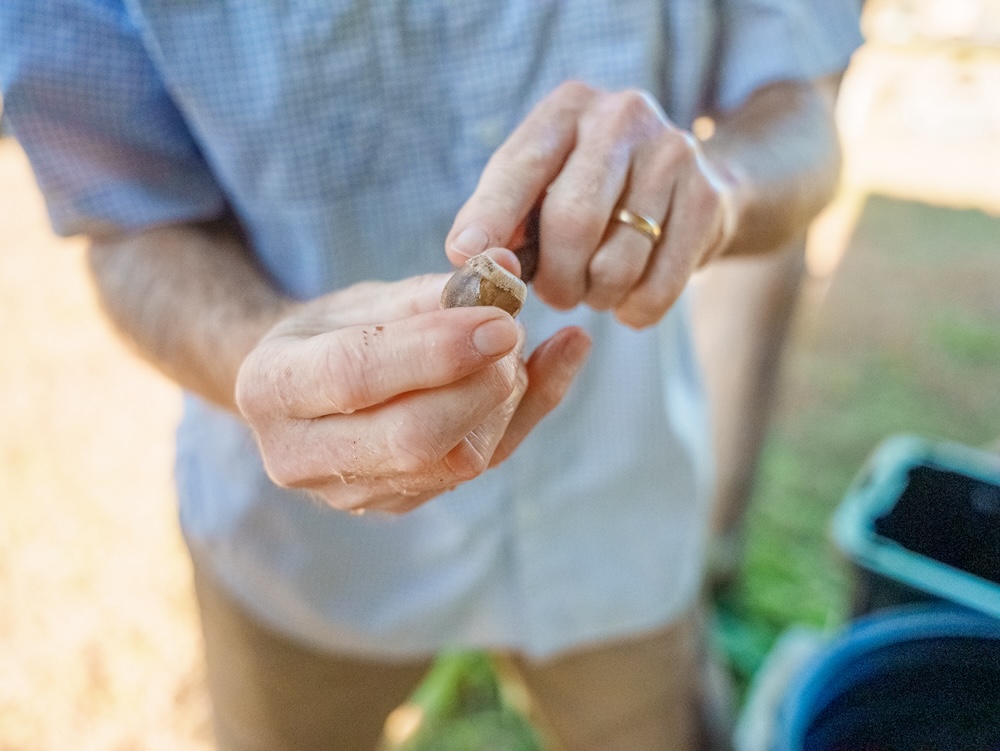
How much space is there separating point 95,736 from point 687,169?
1.68 metres

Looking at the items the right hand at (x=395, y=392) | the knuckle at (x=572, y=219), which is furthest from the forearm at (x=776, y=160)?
the right hand at (x=395, y=392)

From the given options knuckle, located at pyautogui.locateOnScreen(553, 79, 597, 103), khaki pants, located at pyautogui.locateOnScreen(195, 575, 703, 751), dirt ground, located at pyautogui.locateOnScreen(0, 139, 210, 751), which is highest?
knuckle, located at pyautogui.locateOnScreen(553, 79, 597, 103)

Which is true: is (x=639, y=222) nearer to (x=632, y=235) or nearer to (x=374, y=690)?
(x=632, y=235)

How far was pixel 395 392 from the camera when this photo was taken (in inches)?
18.4

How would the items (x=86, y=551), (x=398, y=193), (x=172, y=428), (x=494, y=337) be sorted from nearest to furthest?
(x=494, y=337), (x=398, y=193), (x=86, y=551), (x=172, y=428)

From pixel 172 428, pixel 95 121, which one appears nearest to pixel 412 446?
pixel 95 121

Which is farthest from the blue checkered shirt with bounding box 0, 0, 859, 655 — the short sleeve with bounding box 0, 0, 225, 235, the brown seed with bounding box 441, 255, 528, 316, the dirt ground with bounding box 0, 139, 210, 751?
the dirt ground with bounding box 0, 139, 210, 751

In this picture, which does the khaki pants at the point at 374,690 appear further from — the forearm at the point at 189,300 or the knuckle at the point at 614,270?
the knuckle at the point at 614,270

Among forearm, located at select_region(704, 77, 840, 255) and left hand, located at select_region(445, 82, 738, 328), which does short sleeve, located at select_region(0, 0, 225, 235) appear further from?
forearm, located at select_region(704, 77, 840, 255)

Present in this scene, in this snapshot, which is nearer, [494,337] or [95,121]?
[494,337]

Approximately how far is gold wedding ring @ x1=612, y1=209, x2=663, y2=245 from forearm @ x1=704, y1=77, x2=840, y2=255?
0.59 ft

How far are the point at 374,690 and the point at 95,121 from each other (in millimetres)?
770

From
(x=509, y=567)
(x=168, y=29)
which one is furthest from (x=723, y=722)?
(x=168, y=29)

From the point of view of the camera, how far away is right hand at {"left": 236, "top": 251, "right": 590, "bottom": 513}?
1.50ft
